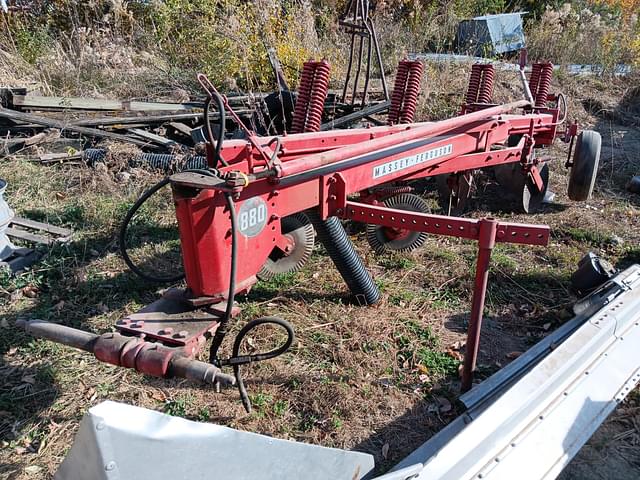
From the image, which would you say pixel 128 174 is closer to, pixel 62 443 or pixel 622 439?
pixel 62 443

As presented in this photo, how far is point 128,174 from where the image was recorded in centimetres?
570

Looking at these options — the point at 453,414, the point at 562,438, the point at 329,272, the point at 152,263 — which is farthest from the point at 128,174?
the point at 562,438

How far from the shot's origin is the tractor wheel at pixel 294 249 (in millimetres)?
3746

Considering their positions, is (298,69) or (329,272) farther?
(298,69)

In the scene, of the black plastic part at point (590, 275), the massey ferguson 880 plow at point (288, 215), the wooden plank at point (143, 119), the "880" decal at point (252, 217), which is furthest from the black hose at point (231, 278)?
the wooden plank at point (143, 119)

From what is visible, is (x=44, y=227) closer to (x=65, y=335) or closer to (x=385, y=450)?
(x=65, y=335)

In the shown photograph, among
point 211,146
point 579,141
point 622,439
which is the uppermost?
point 211,146

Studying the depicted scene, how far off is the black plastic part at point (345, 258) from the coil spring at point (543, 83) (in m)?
2.84

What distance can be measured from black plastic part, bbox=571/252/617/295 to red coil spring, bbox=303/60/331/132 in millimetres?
2196

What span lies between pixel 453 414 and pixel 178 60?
316 inches

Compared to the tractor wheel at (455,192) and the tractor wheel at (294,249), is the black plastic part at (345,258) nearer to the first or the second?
the tractor wheel at (294,249)

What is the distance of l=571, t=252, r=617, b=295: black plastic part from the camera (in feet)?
11.9

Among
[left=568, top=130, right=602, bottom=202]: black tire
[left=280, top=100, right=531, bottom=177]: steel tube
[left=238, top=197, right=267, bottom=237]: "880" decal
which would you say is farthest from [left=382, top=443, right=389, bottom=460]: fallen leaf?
[left=568, top=130, right=602, bottom=202]: black tire

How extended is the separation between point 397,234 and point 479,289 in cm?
172
